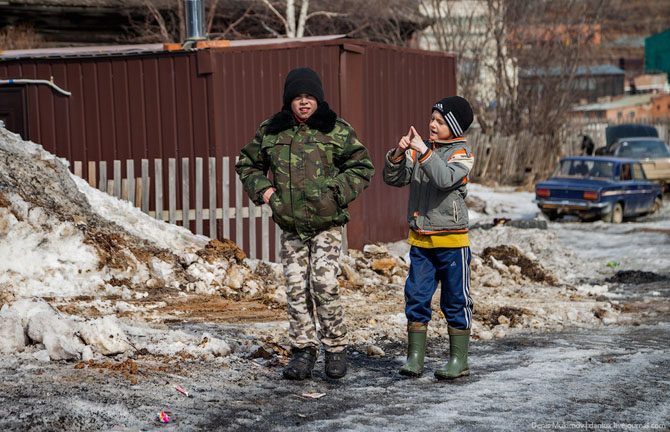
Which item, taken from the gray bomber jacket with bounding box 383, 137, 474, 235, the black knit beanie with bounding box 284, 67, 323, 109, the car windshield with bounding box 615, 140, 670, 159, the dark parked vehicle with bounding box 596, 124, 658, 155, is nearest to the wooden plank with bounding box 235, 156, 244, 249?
the black knit beanie with bounding box 284, 67, 323, 109

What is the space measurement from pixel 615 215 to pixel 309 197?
576 inches

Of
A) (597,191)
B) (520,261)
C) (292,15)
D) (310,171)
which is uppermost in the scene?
(292,15)

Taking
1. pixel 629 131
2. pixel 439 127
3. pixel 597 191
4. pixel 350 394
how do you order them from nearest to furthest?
pixel 350 394 → pixel 439 127 → pixel 597 191 → pixel 629 131

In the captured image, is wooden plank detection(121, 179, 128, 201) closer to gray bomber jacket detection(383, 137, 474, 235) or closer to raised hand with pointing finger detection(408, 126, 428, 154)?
gray bomber jacket detection(383, 137, 474, 235)

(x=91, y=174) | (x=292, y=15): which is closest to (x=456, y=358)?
(x=91, y=174)

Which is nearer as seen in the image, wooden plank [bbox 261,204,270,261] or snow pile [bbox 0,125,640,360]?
snow pile [bbox 0,125,640,360]

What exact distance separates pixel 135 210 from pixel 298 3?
15.3 m

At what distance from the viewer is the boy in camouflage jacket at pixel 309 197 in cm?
621

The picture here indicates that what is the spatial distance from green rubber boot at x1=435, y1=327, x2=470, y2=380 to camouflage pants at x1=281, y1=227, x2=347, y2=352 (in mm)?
633

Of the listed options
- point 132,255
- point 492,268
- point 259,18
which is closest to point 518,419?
point 132,255

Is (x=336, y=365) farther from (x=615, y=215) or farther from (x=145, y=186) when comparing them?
(x=615, y=215)

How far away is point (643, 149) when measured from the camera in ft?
85.5

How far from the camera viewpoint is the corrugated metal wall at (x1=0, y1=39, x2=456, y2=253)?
1255cm

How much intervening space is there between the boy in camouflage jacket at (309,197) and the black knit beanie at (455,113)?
543 mm
